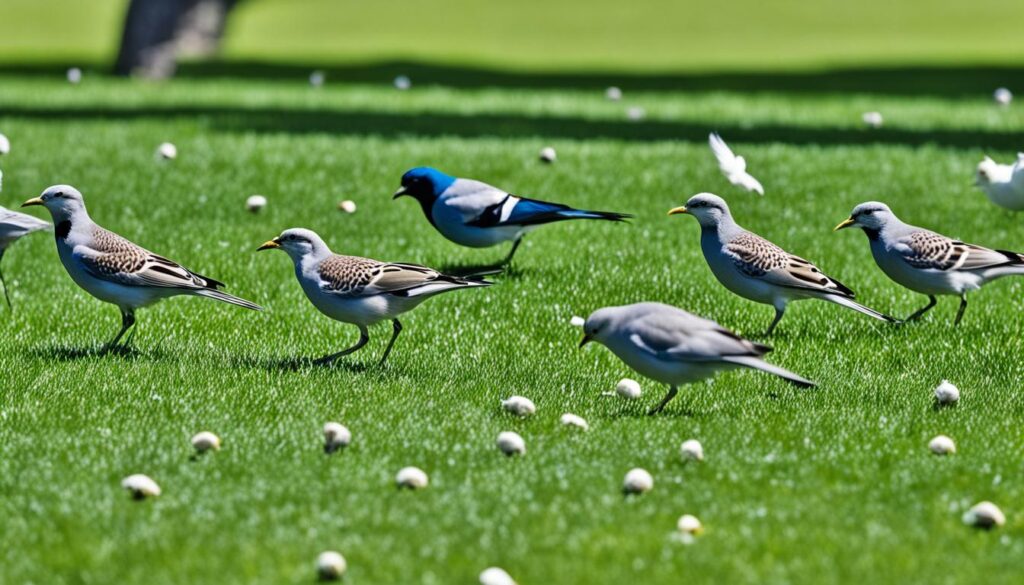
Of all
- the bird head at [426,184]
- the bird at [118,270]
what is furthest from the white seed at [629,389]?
the bird head at [426,184]

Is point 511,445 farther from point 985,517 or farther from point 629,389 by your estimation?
point 985,517

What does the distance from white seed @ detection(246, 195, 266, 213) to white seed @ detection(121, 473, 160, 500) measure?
703 centimetres

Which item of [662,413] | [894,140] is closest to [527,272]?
[662,413]

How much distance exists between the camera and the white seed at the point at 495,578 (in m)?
5.37

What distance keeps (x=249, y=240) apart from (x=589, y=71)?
57.1 feet

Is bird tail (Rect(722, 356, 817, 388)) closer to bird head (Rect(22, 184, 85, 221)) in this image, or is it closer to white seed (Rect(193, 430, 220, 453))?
white seed (Rect(193, 430, 220, 453))

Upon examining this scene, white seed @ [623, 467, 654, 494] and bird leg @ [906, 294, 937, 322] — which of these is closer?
white seed @ [623, 467, 654, 494]

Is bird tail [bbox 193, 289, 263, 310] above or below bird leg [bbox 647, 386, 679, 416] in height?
above

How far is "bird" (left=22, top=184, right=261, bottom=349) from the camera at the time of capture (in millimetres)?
8648

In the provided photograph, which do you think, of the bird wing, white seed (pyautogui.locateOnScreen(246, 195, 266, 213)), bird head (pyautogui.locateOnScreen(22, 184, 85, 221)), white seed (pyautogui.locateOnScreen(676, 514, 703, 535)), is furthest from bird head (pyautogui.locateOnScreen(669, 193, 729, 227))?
white seed (pyautogui.locateOnScreen(246, 195, 266, 213))

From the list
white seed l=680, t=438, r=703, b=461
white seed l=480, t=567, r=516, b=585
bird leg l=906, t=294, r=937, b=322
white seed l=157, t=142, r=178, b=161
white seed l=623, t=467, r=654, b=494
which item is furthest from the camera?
white seed l=157, t=142, r=178, b=161

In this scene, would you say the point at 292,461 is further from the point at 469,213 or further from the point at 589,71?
the point at 589,71

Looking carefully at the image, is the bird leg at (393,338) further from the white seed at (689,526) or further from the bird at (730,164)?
the white seed at (689,526)

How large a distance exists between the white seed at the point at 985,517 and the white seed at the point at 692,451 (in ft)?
4.31
